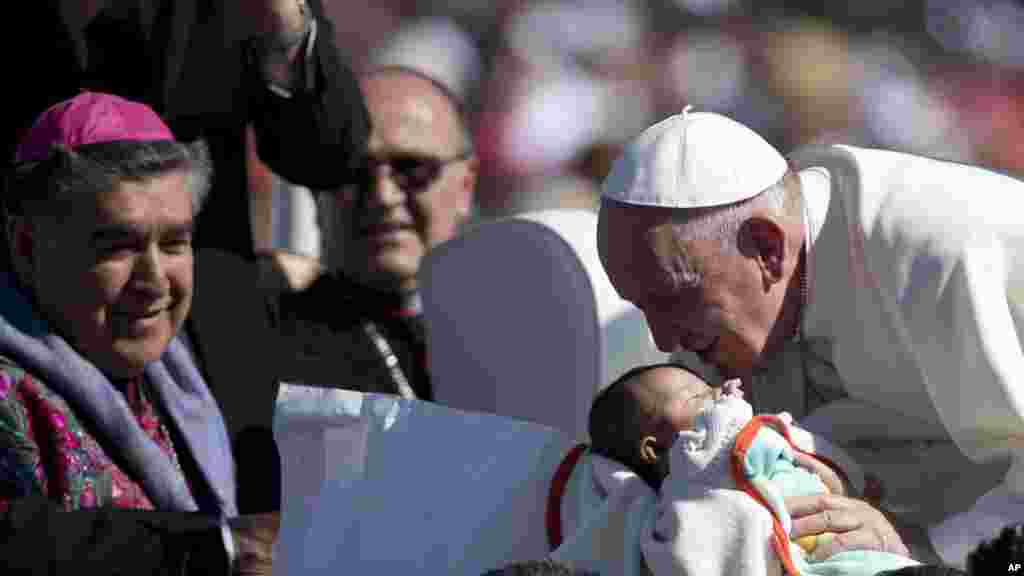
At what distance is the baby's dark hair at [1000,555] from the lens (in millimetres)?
3145

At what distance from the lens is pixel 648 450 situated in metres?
3.48

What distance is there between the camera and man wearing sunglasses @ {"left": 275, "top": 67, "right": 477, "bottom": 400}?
5.40 m

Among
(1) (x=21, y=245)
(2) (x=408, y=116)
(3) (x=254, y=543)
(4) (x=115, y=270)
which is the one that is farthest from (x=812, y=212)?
(2) (x=408, y=116)

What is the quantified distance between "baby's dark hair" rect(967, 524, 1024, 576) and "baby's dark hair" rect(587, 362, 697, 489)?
1.81 ft

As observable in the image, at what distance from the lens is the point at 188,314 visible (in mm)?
4539

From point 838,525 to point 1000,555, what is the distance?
25 centimetres

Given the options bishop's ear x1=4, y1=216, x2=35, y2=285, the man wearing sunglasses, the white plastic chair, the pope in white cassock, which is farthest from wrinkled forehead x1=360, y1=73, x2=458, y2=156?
the pope in white cassock

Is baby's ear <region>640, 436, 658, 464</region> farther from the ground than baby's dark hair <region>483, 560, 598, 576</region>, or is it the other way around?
baby's ear <region>640, 436, 658, 464</region>

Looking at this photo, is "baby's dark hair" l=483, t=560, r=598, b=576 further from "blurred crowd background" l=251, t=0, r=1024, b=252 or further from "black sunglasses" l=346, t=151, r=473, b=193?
"blurred crowd background" l=251, t=0, r=1024, b=252

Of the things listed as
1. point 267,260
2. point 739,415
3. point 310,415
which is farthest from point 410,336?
point 739,415

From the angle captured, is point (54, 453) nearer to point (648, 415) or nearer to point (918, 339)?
point (648, 415)

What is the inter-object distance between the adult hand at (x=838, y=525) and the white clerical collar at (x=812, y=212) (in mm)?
490

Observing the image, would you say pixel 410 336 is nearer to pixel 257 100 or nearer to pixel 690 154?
pixel 257 100

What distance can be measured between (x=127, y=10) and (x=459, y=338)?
3.34 ft
